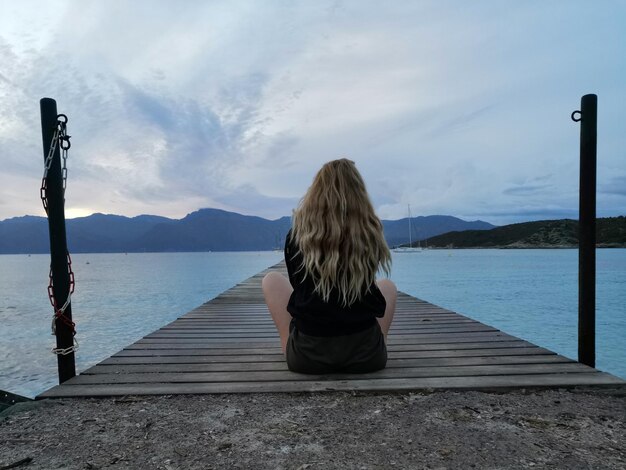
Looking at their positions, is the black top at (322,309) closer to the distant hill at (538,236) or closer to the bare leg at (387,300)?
the bare leg at (387,300)

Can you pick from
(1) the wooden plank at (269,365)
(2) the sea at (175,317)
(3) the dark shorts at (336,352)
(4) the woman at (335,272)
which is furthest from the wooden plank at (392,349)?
(2) the sea at (175,317)

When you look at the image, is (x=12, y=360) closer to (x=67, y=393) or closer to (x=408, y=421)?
(x=67, y=393)

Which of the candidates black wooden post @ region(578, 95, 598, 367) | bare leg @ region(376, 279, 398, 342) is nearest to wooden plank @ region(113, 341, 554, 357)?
black wooden post @ region(578, 95, 598, 367)

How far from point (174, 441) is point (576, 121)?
13.1 feet

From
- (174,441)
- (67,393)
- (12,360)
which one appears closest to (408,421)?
(174,441)

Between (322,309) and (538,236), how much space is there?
120m

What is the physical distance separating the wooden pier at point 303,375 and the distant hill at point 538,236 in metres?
109

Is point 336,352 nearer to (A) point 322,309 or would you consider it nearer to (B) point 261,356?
(A) point 322,309

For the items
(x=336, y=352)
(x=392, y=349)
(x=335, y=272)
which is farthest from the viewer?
(x=392, y=349)

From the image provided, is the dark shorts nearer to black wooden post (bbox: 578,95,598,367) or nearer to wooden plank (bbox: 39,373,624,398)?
wooden plank (bbox: 39,373,624,398)

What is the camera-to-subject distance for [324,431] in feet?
7.23

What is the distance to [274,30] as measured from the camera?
539 inches

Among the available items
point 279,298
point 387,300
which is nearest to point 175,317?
point 279,298

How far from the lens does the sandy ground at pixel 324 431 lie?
1904 millimetres
